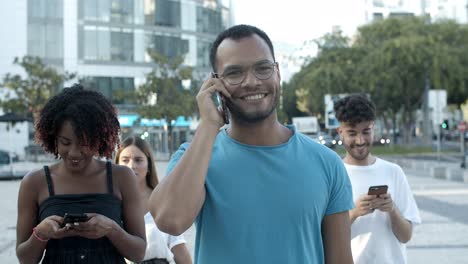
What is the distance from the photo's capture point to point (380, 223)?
4223 mm

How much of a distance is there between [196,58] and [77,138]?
2524 inches

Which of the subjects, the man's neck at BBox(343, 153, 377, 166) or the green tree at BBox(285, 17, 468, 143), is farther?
the green tree at BBox(285, 17, 468, 143)

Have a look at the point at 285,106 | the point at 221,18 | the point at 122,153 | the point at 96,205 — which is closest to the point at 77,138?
the point at 96,205

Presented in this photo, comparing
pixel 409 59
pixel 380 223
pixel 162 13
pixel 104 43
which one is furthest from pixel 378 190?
pixel 162 13

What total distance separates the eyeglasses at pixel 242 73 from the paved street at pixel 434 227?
7574 millimetres

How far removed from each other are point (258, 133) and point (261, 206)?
0.28m

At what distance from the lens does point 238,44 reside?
275cm

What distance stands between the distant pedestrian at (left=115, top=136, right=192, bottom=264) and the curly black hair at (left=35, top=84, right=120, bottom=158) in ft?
3.32

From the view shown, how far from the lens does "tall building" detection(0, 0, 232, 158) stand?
60875mm

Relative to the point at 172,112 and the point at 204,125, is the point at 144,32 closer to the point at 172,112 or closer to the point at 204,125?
the point at 172,112

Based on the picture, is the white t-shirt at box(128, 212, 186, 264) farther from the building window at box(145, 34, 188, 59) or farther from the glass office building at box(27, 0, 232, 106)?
the building window at box(145, 34, 188, 59)

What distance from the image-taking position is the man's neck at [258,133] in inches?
108

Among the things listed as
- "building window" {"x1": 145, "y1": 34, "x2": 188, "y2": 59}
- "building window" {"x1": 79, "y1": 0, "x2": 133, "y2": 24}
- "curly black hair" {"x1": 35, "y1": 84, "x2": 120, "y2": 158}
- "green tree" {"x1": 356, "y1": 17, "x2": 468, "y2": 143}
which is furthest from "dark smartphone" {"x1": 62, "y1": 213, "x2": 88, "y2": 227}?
"building window" {"x1": 145, "y1": 34, "x2": 188, "y2": 59}

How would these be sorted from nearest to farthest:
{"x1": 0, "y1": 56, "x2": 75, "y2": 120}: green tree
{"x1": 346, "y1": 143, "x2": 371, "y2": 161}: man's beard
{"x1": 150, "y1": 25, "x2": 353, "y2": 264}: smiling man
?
{"x1": 150, "y1": 25, "x2": 353, "y2": 264}: smiling man, {"x1": 346, "y1": 143, "x2": 371, "y2": 161}: man's beard, {"x1": 0, "y1": 56, "x2": 75, "y2": 120}: green tree
